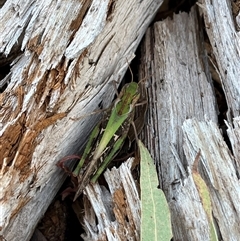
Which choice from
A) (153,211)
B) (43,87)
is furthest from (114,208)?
(43,87)

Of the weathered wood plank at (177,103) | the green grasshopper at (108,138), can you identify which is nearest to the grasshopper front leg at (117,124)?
the green grasshopper at (108,138)

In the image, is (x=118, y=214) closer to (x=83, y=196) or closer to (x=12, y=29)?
(x=83, y=196)

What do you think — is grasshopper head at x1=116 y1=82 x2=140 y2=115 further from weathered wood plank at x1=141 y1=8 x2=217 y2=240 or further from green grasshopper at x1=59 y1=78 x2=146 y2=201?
weathered wood plank at x1=141 y1=8 x2=217 y2=240

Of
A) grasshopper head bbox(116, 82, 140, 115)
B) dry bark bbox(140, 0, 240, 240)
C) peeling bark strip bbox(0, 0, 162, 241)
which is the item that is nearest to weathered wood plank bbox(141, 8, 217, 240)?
dry bark bbox(140, 0, 240, 240)

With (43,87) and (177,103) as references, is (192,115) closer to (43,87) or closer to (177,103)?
(177,103)

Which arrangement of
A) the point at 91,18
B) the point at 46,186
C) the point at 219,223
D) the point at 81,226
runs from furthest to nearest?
the point at 81,226 → the point at 46,186 → the point at 91,18 → the point at 219,223

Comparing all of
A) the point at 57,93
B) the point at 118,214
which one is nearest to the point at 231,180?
the point at 118,214
